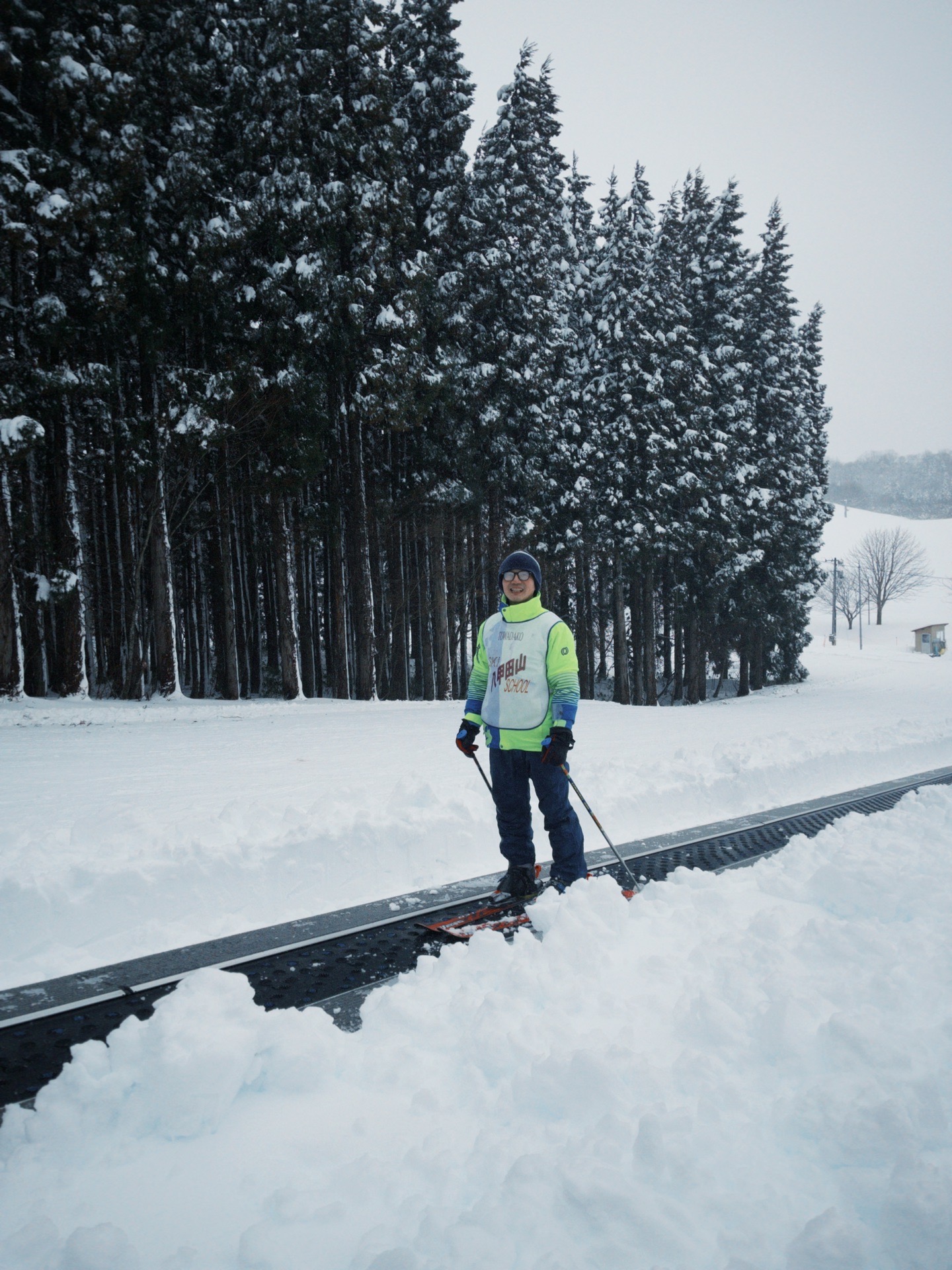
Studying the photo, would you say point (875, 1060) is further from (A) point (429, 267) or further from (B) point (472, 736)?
(A) point (429, 267)

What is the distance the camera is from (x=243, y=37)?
14.7 meters

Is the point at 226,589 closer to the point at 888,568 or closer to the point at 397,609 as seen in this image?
the point at 397,609

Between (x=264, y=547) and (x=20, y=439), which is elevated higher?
(x=20, y=439)

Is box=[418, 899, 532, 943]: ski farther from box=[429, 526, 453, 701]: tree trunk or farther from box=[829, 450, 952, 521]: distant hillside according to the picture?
box=[829, 450, 952, 521]: distant hillside

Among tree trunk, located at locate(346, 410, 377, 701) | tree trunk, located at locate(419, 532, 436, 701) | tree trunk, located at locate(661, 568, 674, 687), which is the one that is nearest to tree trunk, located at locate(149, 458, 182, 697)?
tree trunk, located at locate(346, 410, 377, 701)

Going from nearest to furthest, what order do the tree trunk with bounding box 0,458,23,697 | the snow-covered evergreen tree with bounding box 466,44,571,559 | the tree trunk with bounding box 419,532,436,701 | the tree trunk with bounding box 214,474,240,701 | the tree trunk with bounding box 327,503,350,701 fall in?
1. the tree trunk with bounding box 0,458,23,697
2. the tree trunk with bounding box 214,474,240,701
3. the tree trunk with bounding box 327,503,350,701
4. the snow-covered evergreen tree with bounding box 466,44,571,559
5. the tree trunk with bounding box 419,532,436,701

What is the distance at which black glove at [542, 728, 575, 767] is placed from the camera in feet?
14.4

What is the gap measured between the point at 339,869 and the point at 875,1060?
12.0ft

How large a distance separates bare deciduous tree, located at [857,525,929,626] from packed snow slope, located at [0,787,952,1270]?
77488mm

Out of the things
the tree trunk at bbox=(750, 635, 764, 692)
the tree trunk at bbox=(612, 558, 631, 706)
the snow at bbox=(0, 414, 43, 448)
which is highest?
the snow at bbox=(0, 414, 43, 448)

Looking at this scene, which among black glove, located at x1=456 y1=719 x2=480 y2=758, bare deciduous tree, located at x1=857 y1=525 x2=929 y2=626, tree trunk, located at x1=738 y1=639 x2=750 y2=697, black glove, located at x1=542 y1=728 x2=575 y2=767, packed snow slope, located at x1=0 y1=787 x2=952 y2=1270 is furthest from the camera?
bare deciduous tree, located at x1=857 y1=525 x2=929 y2=626

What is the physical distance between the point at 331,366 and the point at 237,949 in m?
13.8

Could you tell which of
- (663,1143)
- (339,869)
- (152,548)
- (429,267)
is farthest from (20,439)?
(663,1143)

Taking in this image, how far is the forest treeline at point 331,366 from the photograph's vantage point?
41.5 feet
